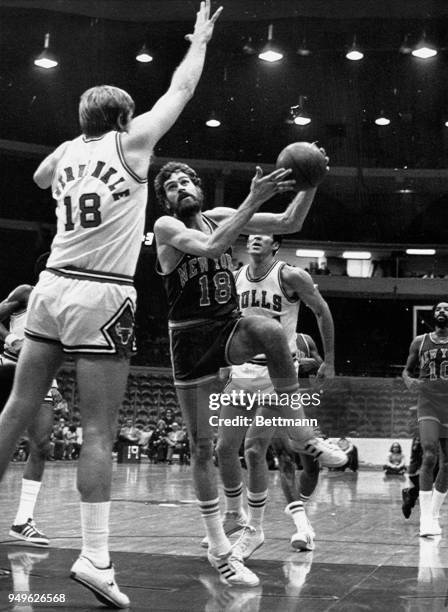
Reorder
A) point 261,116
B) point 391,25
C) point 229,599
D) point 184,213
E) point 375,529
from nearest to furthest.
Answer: point 229,599 < point 184,213 < point 375,529 < point 391,25 < point 261,116

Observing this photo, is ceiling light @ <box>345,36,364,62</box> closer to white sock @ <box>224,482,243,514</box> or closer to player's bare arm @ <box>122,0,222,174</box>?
white sock @ <box>224,482,243,514</box>

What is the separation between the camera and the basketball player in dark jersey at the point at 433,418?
6.79 meters

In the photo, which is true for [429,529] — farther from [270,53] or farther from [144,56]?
[144,56]

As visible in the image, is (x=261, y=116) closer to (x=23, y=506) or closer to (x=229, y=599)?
(x=23, y=506)

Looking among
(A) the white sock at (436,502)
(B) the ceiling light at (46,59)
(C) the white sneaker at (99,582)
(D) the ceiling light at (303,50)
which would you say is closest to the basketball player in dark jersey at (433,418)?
(A) the white sock at (436,502)

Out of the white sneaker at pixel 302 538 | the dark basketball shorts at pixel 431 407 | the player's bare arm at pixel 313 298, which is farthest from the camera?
the dark basketball shorts at pixel 431 407

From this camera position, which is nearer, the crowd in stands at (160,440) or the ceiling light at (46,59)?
the ceiling light at (46,59)

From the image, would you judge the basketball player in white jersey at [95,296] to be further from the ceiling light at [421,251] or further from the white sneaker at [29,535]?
the ceiling light at [421,251]

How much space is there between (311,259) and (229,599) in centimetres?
2836

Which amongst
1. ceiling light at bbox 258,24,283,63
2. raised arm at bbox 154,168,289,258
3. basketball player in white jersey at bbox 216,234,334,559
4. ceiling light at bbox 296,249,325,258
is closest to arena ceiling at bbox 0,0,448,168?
ceiling light at bbox 258,24,283,63

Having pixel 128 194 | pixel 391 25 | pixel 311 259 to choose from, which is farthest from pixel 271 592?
pixel 311 259

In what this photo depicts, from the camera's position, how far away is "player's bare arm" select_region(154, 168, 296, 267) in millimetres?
3605

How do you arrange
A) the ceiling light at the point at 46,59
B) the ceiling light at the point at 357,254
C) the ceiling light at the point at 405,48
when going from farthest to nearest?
the ceiling light at the point at 357,254
the ceiling light at the point at 46,59
the ceiling light at the point at 405,48

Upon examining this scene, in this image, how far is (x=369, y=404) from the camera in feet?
88.9
